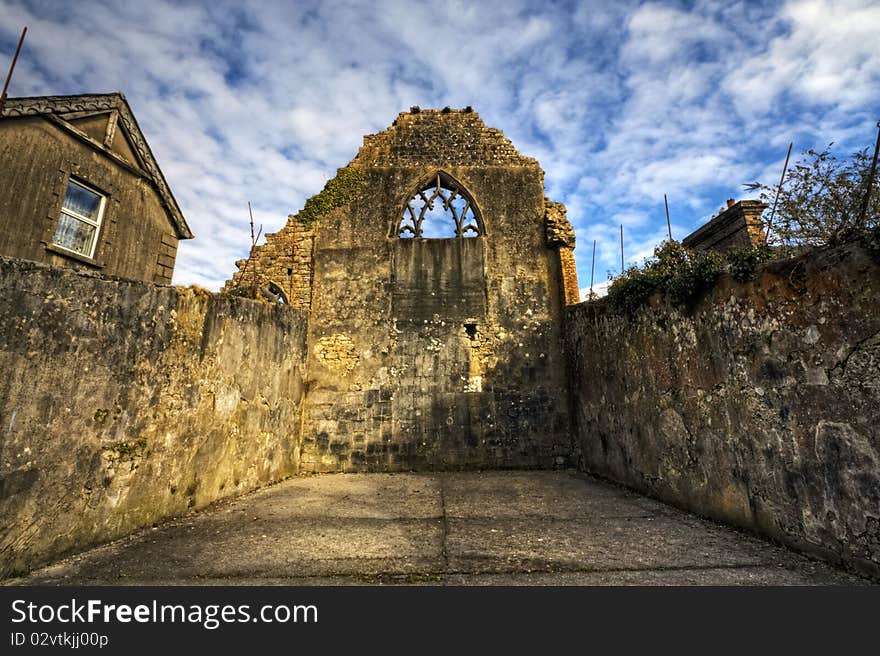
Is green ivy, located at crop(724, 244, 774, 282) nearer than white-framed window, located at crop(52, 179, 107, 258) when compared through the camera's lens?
Yes

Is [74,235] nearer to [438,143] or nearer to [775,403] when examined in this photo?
[438,143]

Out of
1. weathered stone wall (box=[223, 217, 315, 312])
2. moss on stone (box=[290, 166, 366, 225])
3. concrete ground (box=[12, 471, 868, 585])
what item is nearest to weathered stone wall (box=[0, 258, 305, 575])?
concrete ground (box=[12, 471, 868, 585])

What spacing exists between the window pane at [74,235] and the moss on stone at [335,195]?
3790 millimetres

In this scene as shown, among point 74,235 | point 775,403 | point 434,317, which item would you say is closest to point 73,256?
point 74,235

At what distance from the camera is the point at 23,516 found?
327 centimetres

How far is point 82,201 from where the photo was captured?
7.25 metres

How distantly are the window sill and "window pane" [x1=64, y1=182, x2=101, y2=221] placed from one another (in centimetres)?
83

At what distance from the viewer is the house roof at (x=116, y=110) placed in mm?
6270

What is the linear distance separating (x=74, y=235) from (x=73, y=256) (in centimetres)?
48

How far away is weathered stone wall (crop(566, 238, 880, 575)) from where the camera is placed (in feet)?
10.1

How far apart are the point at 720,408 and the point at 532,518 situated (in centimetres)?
253

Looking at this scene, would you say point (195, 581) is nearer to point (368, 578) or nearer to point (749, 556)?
point (368, 578)

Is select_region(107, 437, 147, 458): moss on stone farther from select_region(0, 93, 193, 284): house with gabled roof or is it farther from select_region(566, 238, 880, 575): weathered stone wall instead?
select_region(566, 238, 880, 575): weathered stone wall

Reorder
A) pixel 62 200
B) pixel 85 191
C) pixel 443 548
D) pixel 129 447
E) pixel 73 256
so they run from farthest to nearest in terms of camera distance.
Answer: pixel 85 191 → pixel 73 256 → pixel 62 200 → pixel 129 447 → pixel 443 548
